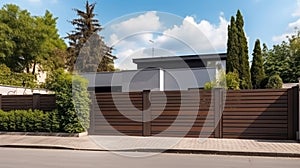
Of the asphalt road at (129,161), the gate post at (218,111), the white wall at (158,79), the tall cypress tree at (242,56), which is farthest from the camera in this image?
the tall cypress tree at (242,56)

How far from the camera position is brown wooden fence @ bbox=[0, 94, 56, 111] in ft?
43.7

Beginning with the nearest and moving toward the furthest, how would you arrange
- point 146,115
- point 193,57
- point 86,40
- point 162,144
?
point 162,144, point 146,115, point 193,57, point 86,40

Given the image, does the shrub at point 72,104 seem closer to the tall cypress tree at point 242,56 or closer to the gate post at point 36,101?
the gate post at point 36,101

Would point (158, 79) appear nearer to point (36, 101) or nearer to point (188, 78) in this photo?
point (188, 78)

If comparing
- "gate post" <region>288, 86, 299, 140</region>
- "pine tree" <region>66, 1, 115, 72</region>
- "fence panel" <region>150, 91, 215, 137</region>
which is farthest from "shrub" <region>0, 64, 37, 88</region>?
"gate post" <region>288, 86, 299, 140</region>

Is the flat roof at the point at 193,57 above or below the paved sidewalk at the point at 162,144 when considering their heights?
above

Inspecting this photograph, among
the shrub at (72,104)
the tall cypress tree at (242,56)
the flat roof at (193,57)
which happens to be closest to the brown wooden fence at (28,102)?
the shrub at (72,104)

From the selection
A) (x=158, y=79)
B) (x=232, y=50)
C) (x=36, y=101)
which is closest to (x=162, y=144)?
(x=36, y=101)

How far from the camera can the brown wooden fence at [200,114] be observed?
10.9 m

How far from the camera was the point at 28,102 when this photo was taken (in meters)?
13.6

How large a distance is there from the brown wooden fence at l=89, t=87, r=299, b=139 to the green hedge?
1563 millimetres

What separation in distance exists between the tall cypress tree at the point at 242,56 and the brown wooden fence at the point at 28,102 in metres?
12.0

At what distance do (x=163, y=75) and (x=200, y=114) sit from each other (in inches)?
328

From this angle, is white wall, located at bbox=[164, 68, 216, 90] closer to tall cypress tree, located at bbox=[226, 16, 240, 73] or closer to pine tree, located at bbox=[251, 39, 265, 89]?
tall cypress tree, located at bbox=[226, 16, 240, 73]
